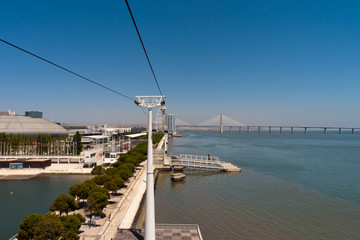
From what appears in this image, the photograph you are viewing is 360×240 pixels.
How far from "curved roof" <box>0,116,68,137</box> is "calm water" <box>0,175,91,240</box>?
4566 cm

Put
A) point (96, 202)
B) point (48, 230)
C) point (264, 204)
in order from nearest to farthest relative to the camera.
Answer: point (48, 230) → point (96, 202) → point (264, 204)

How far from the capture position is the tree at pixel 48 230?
12.0 metres

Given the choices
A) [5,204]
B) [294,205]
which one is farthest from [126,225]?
[294,205]

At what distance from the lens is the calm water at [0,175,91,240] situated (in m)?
19.5

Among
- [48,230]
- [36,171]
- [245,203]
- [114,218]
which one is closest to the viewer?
[48,230]

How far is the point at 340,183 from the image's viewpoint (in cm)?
3544

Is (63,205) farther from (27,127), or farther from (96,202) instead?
(27,127)

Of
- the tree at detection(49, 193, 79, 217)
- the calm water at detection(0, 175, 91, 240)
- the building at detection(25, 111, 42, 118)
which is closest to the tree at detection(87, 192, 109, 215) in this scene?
the tree at detection(49, 193, 79, 217)

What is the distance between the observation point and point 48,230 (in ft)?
39.4

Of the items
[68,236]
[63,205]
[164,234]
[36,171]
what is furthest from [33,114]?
[164,234]

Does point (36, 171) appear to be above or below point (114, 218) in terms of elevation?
below

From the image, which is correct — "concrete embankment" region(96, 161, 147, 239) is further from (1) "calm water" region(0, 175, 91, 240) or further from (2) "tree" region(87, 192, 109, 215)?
(1) "calm water" region(0, 175, 91, 240)

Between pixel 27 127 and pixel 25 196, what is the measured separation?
190 ft

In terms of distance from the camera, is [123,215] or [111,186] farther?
[111,186]
